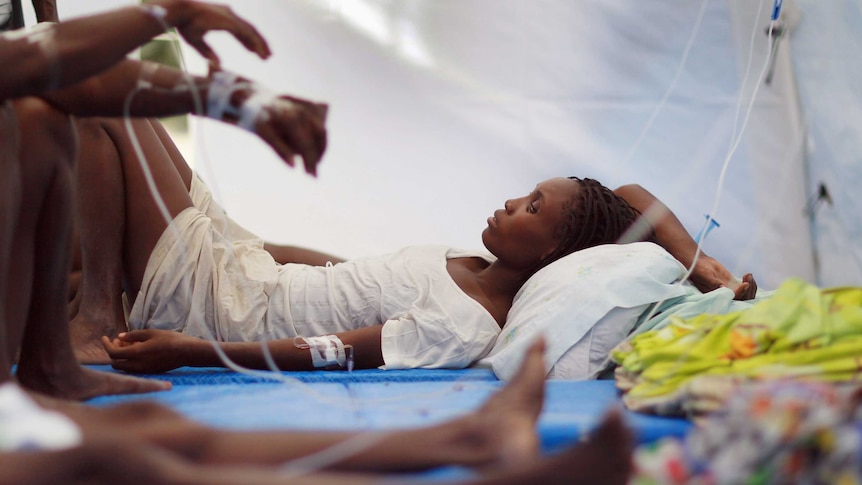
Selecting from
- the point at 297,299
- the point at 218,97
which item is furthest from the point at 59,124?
Answer: the point at 297,299

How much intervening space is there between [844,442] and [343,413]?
2.25ft

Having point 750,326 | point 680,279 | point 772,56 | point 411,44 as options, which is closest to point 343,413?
point 750,326

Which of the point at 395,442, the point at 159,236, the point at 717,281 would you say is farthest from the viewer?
the point at 717,281

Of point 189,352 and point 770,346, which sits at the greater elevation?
point 770,346

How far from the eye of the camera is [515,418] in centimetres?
88

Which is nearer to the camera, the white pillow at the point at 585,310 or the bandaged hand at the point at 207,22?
the bandaged hand at the point at 207,22

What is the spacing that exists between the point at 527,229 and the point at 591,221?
169mm

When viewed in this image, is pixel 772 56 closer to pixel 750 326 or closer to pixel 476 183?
pixel 476 183

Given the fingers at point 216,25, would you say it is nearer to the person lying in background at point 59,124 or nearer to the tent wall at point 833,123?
the person lying in background at point 59,124

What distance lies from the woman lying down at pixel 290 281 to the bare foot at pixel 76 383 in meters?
0.25

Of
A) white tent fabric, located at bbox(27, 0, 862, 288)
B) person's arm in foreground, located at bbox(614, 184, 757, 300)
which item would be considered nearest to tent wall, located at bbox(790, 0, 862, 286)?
white tent fabric, located at bbox(27, 0, 862, 288)


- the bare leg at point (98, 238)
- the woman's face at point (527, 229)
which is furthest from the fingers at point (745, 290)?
the bare leg at point (98, 238)

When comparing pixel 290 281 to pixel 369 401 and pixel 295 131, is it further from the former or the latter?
pixel 295 131

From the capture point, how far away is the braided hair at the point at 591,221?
1909mm
